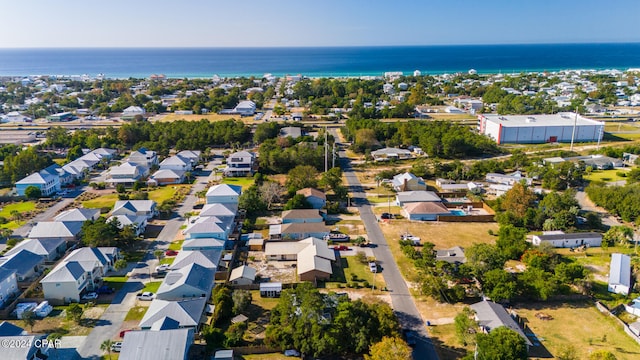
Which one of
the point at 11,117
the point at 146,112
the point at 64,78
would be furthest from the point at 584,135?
the point at 64,78

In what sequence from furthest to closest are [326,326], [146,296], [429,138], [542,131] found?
[542,131] < [429,138] < [146,296] < [326,326]

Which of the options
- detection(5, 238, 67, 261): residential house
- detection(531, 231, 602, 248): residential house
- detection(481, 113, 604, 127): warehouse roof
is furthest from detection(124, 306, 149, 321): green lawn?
detection(481, 113, 604, 127): warehouse roof

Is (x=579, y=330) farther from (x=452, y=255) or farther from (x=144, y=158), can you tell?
(x=144, y=158)

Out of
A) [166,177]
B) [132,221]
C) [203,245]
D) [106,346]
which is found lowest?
[106,346]

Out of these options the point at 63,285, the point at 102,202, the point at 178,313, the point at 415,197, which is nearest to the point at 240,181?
Answer: the point at 102,202

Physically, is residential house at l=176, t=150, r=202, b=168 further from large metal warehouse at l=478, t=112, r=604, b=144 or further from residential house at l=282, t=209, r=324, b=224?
large metal warehouse at l=478, t=112, r=604, b=144

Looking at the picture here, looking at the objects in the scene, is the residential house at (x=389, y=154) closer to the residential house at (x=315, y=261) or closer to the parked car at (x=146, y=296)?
the residential house at (x=315, y=261)

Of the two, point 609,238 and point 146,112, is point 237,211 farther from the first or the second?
point 146,112

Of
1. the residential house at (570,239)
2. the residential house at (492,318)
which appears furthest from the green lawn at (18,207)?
the residential house at (570,239)
